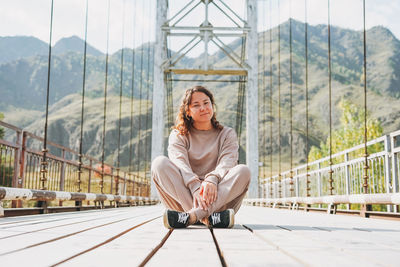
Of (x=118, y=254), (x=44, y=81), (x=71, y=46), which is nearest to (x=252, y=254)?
(x=118, y=254)

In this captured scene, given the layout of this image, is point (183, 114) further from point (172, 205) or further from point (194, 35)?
point (194, 35)

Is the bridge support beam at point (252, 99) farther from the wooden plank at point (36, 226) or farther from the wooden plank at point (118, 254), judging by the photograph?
the wooden plank at point (118, 254)

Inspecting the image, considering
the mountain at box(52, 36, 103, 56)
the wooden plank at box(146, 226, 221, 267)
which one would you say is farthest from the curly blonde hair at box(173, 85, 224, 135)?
the mountain at box(52, 36, 103, 56)

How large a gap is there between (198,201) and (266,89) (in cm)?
8348

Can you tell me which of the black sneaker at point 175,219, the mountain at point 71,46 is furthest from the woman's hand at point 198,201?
the mountain at point 71,46

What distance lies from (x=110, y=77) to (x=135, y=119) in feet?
111

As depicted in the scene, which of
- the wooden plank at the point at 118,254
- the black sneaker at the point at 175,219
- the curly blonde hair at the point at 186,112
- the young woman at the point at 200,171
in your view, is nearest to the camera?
the wooden plank at the point at 118,254

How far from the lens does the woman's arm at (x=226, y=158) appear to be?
2088mm

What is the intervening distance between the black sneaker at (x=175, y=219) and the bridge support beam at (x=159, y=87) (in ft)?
27.2

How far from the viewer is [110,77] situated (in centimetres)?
10588

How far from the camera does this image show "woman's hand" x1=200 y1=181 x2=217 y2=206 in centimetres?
198

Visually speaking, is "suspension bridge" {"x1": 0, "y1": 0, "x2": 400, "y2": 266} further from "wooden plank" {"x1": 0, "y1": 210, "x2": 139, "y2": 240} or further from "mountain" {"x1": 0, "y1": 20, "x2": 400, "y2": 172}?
"mountain" {"x1": 0, "y1": 20, "x2": 400, "y2": 172}

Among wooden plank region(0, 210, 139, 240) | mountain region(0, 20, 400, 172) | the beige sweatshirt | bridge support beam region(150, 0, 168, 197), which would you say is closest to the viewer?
wooden plank region(0, 210, 139, 240)

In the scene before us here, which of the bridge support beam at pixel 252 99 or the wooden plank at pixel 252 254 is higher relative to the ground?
the bridge support beam at pixel 252 99
